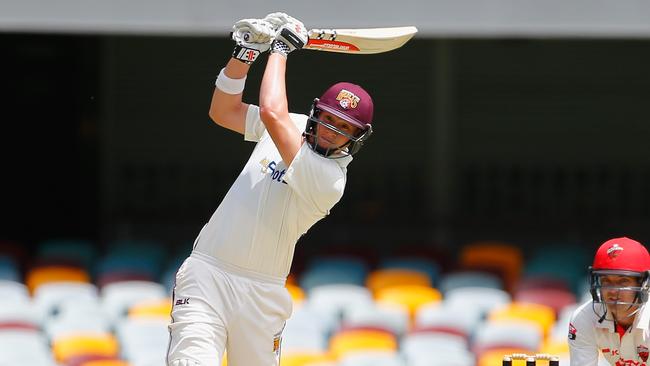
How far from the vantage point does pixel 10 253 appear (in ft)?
28.1

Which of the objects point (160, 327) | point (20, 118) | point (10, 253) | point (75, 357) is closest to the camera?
point (75, 357)

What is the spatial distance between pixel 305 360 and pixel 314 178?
2167mm

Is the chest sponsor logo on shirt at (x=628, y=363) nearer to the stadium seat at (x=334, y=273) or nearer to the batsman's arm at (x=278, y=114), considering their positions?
the batsman's arm at (x=278, y=114)

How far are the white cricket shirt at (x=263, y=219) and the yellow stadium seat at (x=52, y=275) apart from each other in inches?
157

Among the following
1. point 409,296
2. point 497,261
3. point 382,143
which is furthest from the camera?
point 382,143

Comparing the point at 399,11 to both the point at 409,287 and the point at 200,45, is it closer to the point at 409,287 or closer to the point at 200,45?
the point at 409,287

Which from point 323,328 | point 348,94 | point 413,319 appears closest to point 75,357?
point 323,328

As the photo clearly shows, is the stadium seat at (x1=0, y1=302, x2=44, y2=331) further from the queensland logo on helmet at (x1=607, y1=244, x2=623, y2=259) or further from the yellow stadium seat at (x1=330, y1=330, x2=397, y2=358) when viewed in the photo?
the queensland logo on helmet at (x1=607, y1=244, x2=623, y2=259)

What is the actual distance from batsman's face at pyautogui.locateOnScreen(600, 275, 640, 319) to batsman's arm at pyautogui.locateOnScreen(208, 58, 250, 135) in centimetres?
130

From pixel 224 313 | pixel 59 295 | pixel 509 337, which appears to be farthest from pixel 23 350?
pixel 509 337

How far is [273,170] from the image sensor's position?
4.07 meters

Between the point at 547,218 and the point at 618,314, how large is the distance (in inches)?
253

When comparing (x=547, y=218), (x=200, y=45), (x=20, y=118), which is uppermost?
(x=200, y=45)

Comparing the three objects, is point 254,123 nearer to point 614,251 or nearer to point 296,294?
point 614,251
